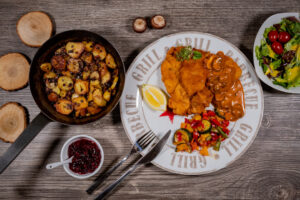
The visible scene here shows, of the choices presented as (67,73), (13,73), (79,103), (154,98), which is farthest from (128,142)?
(13,73)

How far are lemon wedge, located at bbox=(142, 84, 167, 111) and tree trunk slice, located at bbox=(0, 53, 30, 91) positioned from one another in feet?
4.08

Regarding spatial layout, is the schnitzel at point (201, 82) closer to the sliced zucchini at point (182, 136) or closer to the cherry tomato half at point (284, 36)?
the sliced zucchini at point (182, 136)

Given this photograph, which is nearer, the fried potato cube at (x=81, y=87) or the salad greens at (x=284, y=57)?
the fried potato cube at (x=81, y=87)

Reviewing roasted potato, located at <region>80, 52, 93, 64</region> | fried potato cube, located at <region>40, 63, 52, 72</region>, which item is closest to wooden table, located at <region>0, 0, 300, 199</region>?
roasted potato, located at <region>80, 52, 93, 64</region>

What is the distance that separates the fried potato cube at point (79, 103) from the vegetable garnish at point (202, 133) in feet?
3.05

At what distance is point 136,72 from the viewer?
225 centimetres

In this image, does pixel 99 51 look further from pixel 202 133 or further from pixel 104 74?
pixel 202 133

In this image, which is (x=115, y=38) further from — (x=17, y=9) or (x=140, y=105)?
(x=17, y=9)

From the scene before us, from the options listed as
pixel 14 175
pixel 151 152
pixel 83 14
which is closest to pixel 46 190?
pixel 14 175

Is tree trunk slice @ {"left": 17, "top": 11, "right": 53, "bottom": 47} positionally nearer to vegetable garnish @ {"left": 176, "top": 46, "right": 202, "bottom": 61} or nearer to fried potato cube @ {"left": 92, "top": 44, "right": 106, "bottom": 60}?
fried potato cube @ {"left": 92, "top": 44, "right": 106, "bottom": 60}

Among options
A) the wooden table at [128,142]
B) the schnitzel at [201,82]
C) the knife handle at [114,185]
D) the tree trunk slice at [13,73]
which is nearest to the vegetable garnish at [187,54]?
the schnitzel at [201,82]

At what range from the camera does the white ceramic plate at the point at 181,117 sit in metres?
2.19

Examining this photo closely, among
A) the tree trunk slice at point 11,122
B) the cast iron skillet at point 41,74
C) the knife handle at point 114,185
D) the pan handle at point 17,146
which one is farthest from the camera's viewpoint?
the tree trunk slice at point 11,122

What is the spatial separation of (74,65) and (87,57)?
0.14m
